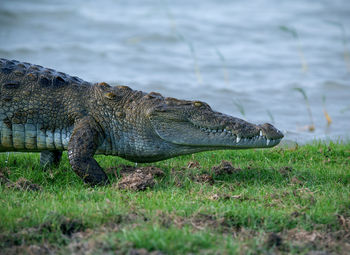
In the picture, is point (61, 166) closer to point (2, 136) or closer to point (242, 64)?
point (2, 136)

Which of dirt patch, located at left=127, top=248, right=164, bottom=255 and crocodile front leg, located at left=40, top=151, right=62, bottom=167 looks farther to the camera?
crocodile front leg, located at left=40, top=151, right=62, bottom=167

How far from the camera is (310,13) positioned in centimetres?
2334

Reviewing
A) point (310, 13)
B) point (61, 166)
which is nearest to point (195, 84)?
point (61, 166)

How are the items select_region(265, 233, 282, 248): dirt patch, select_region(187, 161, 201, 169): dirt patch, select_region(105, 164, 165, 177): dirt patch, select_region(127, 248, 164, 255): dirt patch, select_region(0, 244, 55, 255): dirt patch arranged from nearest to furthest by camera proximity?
select_region(127, 248, 164, 255): dirt patch
select_region(0, 244, 55, 255): dirt patch
select_region(265, 233, 282, 248): dirt patch
select_region(105, 164, 165, 177): dirt patch
select_region(187, 161, 201, 169): dirt patch

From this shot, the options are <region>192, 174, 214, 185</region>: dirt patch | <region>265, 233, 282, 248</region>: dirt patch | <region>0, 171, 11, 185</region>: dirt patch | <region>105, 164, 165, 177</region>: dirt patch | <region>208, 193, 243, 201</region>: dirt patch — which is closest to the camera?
<region>265, 233, 282, 248</region>: dirt patch

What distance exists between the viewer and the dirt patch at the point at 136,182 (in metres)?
4.82

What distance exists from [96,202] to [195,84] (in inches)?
352

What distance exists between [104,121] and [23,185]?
1134mm

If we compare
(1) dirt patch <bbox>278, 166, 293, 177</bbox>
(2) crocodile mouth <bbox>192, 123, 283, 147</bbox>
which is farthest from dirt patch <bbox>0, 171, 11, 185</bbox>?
(1) dirt patch <bbox>278, 166, 293, 177</bbox>

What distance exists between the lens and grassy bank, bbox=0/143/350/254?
11.5 ft

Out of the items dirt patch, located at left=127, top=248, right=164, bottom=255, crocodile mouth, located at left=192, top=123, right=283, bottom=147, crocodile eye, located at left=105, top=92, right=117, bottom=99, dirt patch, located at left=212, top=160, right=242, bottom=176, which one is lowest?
dirt patch, located at left=212, top=160, right=242, bottom=176

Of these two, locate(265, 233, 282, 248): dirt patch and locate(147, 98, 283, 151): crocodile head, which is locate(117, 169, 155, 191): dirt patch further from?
locate(265, 233, 282, 248): dirt patch

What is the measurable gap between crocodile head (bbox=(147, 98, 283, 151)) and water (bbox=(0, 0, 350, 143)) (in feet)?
10.7

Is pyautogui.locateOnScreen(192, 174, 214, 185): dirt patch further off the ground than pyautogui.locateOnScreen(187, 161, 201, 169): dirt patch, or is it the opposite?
pyautogui.locateOnScreen(192, 174, 214, 185): dirt patch
